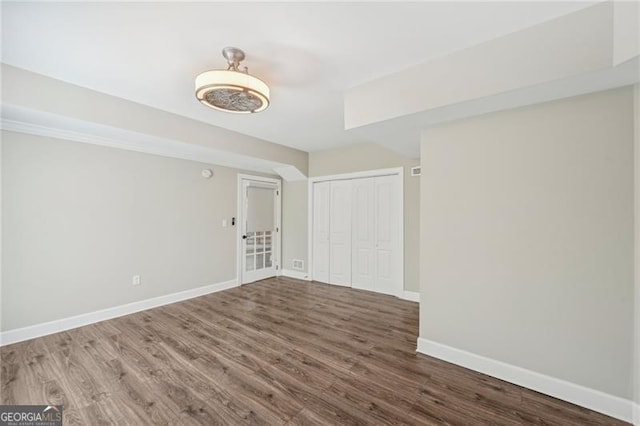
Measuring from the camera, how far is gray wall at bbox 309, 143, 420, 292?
13.0 ft

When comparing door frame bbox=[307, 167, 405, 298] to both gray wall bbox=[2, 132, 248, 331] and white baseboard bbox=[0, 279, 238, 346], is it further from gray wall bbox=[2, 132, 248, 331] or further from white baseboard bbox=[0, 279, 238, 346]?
white baseboard bbox=[0, 279, 238, 346]

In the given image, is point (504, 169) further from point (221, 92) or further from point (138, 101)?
point (138, 101)

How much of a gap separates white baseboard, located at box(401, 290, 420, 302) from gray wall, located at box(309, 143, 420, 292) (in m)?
0.05

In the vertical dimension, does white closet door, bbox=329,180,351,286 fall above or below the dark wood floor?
above

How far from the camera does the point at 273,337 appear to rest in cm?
273

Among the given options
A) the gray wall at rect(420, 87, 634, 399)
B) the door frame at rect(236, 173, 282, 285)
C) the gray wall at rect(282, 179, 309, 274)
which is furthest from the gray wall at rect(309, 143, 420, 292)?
the gray wall at rect(420, 87, 634, 399)

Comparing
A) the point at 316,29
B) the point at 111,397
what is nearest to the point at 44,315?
the point at 111,397

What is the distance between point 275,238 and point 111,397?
3786mm

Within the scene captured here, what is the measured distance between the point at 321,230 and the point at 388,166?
Answer: 1.82 m

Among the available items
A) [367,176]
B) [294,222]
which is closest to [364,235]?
[367,176]

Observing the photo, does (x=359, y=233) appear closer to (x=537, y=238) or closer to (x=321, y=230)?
(x=321, y=230)

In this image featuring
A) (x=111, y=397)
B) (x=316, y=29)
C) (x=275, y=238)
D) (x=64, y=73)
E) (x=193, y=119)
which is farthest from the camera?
(x=275, y=238)

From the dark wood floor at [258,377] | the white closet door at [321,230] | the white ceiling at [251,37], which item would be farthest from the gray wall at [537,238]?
the white closet door at [321,230]

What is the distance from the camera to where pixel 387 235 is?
14.0ft
